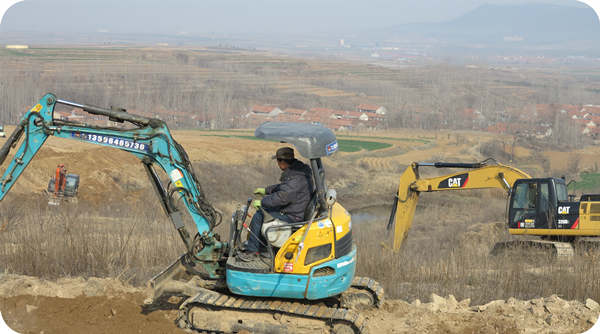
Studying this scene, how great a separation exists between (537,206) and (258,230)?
10149mm

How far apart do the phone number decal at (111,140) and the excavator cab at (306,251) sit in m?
1.56

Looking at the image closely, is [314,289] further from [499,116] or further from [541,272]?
[499,116]

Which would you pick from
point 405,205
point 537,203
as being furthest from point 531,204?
point 405,205

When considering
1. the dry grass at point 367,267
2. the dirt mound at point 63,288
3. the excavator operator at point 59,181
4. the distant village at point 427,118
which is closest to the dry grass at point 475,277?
the dry grass at point 367,267

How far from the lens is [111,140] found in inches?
319

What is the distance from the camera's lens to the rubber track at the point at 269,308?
25.2 feet

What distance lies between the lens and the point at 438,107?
10025 cm

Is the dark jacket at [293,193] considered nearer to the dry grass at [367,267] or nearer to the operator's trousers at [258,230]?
the operator's trousers at [258,230]

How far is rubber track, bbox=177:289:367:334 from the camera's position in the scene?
768cm

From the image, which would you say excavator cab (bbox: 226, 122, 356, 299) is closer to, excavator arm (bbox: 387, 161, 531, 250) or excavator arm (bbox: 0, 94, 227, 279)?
excavator arm (bbox: 0, 94, 227, 279)

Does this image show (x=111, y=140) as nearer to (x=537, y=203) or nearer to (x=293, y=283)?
(x=293, y=283)

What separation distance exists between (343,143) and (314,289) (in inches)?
2337

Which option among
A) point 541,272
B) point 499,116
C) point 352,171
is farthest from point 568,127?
point 541,272

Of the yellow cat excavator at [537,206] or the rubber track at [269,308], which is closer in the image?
the rubber track at [269,308]
